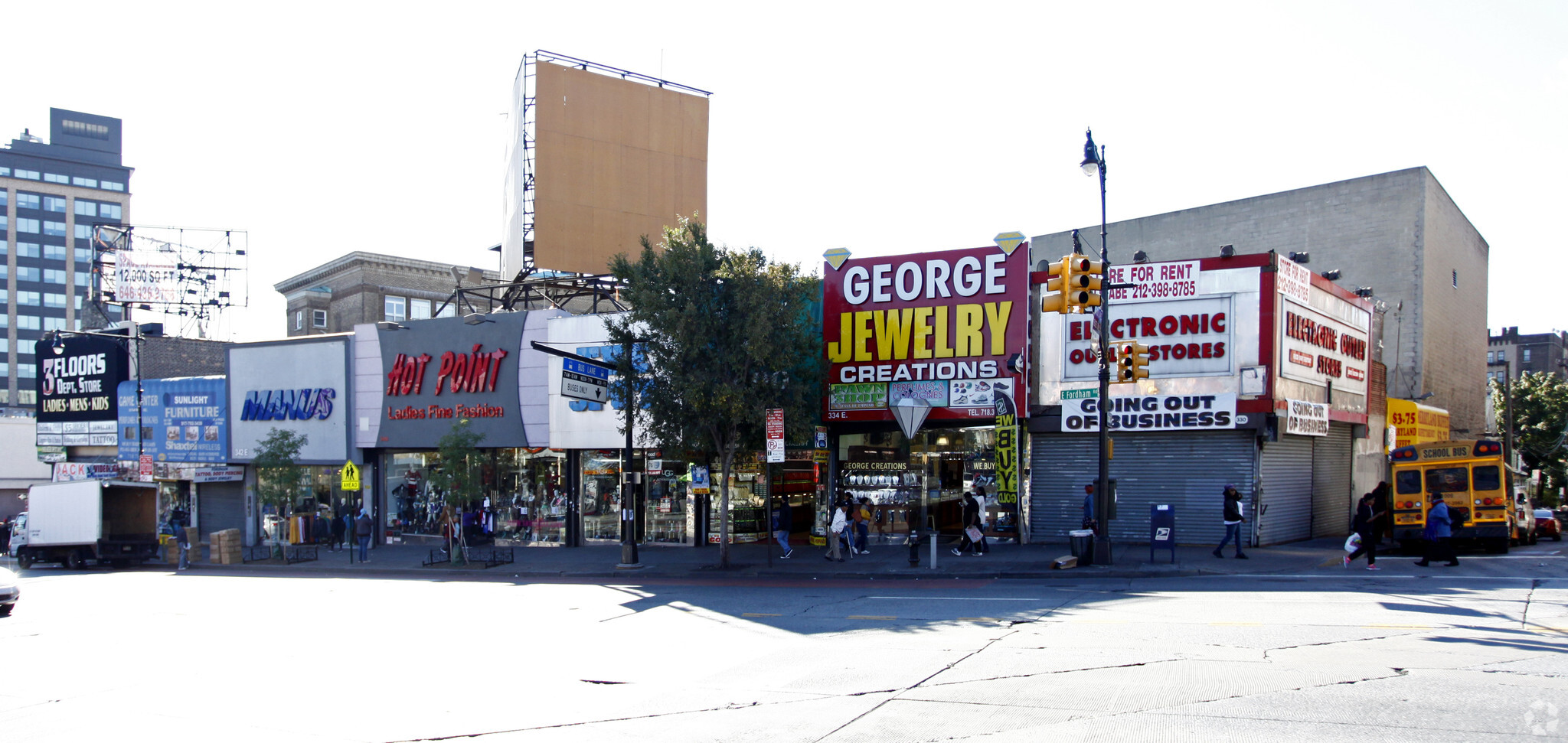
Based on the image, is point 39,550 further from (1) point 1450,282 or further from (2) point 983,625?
(1) point 1450,282

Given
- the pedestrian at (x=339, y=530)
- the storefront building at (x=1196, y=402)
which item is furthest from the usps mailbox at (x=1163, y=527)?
the pedestrian at (x=339, y=530)

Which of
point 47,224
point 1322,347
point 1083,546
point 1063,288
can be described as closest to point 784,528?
point 1083,546

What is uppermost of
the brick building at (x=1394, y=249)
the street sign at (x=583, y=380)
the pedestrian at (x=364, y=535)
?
the brick building at (x=1394, y=249)

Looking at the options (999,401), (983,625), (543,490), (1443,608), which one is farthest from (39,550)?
(1443,608)

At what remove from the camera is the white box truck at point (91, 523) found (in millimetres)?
31875

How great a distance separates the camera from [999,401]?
2492 centimetres

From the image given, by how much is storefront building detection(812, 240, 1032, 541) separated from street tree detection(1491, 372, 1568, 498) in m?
32.3

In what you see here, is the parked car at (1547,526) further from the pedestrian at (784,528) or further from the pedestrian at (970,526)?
the pedestrian at (784,528)

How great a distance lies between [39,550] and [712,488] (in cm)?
2250

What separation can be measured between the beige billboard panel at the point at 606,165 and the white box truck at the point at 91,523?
15.2 m

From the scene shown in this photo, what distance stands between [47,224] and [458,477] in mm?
117623

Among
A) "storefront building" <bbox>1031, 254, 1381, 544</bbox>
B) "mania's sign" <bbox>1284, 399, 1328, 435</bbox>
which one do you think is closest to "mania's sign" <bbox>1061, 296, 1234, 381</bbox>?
"storefront building" <bbox>1031, 254, 1381, 544</bbox>

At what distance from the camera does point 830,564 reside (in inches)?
915

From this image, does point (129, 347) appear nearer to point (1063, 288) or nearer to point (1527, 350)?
point (1063, 288)
